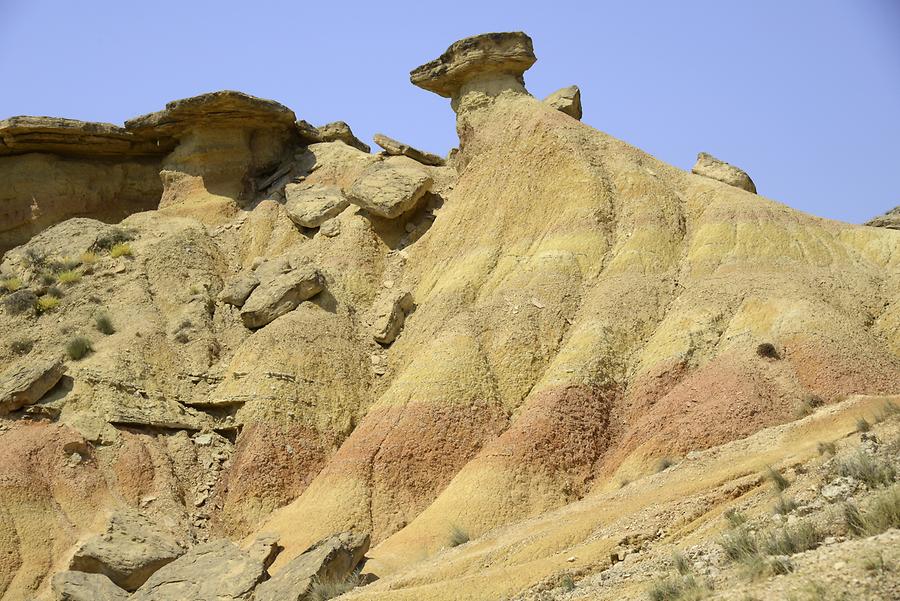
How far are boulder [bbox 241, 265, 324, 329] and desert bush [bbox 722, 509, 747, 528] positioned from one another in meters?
19.6

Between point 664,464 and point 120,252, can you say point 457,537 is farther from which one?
point 120,252

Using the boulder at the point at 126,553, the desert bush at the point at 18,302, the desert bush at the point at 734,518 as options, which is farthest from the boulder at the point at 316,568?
the desert bush at the point at 18,302

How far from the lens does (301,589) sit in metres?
20.2

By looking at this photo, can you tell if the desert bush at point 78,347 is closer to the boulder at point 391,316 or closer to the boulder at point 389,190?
the boulder at point 391,316

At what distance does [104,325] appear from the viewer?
3400cm

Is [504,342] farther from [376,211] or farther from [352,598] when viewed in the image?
[352,598]

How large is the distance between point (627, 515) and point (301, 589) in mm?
5656

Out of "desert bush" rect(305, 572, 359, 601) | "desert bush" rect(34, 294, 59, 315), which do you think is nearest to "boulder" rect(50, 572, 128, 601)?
"desert bush" rect(305, 572, 359, 601)

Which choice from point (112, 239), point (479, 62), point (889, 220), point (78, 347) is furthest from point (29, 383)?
point (889, 220)

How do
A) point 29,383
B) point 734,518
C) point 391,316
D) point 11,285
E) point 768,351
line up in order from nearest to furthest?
1. point 734,518
2. point 768,351
3. point 29,383
4. point 391,316
5. point 11,285

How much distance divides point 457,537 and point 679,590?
442 inches

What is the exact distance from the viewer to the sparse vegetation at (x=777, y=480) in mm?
17000

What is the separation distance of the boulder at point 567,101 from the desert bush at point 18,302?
686 inches

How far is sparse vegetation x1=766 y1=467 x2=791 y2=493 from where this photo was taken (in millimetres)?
17000
